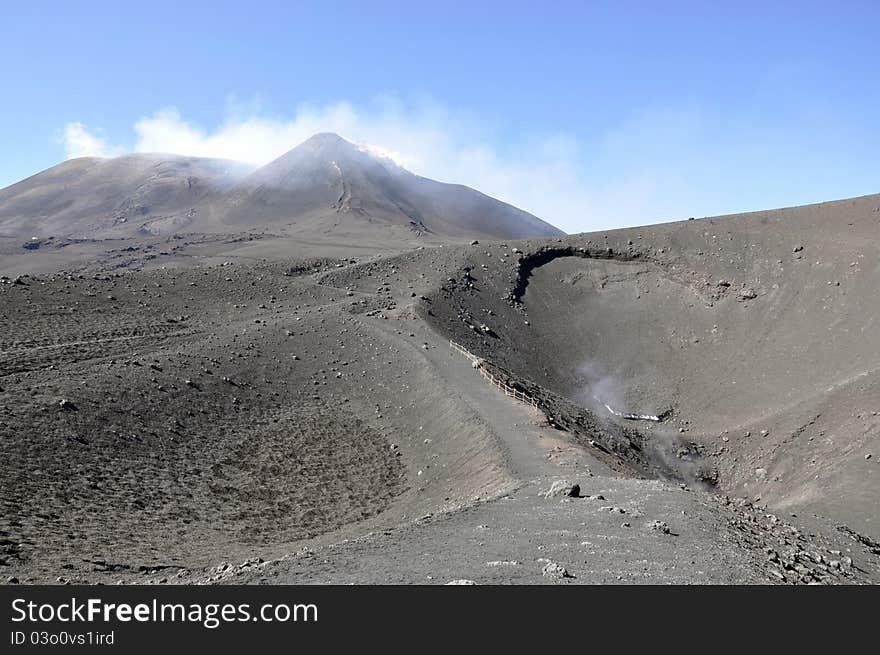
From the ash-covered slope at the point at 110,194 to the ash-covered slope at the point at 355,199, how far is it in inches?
479

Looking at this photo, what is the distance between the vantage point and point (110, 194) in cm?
15562

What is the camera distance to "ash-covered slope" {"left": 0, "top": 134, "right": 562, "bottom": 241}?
127 metres

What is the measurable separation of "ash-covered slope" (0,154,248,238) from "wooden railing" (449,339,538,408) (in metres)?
108

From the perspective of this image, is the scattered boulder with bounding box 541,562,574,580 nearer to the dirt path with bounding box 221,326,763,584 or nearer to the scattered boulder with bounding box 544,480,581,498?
the dirt path with bounding box 221,326,763,584

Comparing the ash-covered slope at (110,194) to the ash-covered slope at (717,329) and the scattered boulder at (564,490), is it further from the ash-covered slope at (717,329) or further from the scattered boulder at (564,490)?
the scattered boulder at (564,490)

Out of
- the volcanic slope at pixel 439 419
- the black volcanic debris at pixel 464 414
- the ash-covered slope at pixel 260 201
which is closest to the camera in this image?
the volcanic slope at pixel 439 419

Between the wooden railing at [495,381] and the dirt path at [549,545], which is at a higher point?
the wooden railing at [495,381]

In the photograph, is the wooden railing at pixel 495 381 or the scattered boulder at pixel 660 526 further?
the wooden railing at pixel 495 381

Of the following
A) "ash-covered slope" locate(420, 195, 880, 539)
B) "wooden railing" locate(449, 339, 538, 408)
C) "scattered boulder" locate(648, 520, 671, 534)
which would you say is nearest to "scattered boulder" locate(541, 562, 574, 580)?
"scattered boulder" locate(648, 520, 671, 534)

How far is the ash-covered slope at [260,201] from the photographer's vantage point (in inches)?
4993

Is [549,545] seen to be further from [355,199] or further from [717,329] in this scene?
[355,199]

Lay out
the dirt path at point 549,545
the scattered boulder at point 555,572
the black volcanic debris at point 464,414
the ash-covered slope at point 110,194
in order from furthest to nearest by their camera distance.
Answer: the ash-covered slope at point 110,194 → the black volcanic debris at point 464,414 → the dirt path at point 549,545 → the scattered boulder at point 555,572

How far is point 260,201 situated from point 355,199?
21.7m

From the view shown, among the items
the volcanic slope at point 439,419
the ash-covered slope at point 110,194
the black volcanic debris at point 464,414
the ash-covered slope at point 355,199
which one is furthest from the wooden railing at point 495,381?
the ash-covered slope at point 110,194
